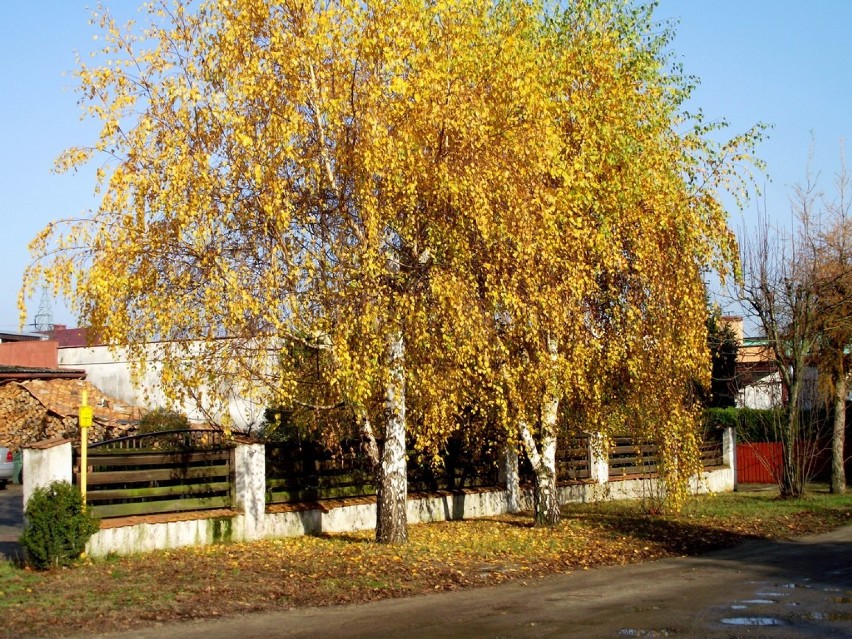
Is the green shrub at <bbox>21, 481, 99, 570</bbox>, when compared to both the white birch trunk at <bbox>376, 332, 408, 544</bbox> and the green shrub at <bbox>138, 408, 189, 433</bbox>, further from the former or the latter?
the green shrub at <bbox>138, 408, 189, 433</bbox>

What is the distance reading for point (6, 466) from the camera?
29531mm

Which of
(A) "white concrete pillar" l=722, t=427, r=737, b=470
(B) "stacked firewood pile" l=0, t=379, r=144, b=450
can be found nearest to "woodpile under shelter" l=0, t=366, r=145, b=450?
(B) "stacked firewood pile" l=0, t=379, r=144, b=450

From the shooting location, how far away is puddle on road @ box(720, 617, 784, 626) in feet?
31.7

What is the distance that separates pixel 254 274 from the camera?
14.2m

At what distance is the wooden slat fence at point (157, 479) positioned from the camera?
14.3 metres

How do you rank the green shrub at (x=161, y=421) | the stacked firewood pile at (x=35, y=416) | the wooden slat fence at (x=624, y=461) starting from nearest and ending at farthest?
the green shrub at (x=161, y=421)
the wooden slat fence at (x=624, y=461)
the stacked firewood pile at (x=35, y=416)

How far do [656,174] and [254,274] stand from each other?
714 cm

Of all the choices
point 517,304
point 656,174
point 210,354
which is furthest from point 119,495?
point 656,174

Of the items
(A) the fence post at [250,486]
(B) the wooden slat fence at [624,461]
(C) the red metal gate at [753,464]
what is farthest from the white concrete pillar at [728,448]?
(A) the fence post at [250,486]

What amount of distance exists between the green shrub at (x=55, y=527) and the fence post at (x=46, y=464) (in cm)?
21

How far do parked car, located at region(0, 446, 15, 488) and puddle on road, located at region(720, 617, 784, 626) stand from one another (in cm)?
2529

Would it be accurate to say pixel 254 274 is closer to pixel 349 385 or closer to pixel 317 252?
pixel 317 252

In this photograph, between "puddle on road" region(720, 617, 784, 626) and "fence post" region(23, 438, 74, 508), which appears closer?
"puddle on road" region(720, 617, 784, 626)

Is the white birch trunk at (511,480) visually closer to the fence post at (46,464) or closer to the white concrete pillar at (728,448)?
the fence post at (46,464)
